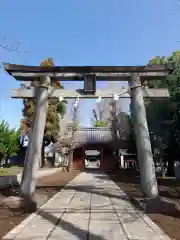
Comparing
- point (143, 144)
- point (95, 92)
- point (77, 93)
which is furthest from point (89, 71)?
point (143, 144)

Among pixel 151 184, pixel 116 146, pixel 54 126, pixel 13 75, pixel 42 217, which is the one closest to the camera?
pixel 42 217

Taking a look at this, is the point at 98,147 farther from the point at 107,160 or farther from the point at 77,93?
the point at 77,93

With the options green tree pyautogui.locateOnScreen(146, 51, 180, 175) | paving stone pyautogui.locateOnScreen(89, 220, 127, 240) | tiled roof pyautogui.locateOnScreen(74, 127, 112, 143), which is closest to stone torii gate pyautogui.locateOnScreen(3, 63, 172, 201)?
paving stone pyautogui.locateOnScreen(89, 220, 127, 240)

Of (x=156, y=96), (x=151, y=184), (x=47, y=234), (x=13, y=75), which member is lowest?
(x=47, y=234)

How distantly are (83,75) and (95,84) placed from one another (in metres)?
0.52

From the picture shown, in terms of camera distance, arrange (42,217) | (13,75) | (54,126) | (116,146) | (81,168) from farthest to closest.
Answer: (81,168) < (116,146) < (54,126) < (13,75) < (42,217)

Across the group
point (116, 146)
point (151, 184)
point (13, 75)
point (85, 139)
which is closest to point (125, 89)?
point (151, 184)

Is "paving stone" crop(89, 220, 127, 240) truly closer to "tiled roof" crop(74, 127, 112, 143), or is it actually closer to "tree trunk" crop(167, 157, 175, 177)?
"tree trunk" crop(167, 157, 175, 177)

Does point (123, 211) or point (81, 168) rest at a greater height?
point (81, 168)

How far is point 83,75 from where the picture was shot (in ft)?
31.0

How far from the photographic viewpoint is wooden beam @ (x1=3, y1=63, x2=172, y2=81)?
9.32m

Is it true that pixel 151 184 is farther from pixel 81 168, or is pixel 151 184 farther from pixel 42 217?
pixel 81 168

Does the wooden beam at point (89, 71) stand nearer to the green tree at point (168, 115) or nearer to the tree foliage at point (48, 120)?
the green tree at point (168, 115)

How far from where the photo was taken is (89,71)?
9484mm
